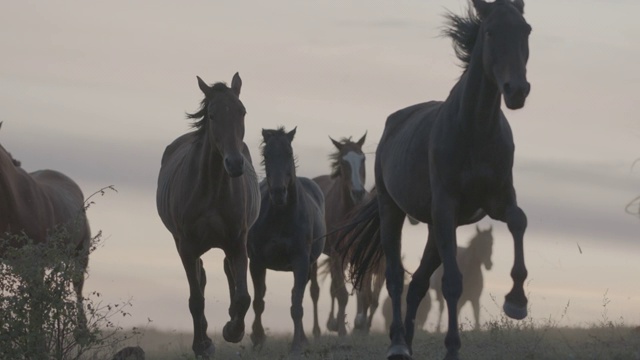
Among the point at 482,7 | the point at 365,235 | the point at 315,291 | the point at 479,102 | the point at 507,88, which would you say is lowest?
the point at 315,291

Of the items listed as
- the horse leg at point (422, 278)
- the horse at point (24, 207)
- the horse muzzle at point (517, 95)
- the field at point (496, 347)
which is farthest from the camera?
the horse at point (24, 207)

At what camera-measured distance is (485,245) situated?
89.4 ft

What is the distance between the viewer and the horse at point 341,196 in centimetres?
1831

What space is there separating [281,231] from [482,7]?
5745mm

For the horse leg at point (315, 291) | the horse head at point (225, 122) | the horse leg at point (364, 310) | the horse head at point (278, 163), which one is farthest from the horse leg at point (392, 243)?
the horse leg at point (315, 291)

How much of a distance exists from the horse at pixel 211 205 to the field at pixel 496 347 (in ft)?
1.63

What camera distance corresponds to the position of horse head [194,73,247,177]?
11.8 meters

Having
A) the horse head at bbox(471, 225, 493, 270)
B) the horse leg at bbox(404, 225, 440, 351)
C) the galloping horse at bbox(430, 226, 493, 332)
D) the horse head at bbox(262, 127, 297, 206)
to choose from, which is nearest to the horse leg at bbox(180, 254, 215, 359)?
the horse head at bbox(262, 127, 297, 206)

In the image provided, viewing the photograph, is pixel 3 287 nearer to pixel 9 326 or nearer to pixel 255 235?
pixel 9 326

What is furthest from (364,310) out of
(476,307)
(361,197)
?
(476,307)

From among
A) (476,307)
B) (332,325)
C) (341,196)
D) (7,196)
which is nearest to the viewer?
(7,196)

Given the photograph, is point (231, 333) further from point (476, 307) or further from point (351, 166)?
point (476, 307)

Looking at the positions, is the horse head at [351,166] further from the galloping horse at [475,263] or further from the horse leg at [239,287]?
the galloping horse at [475,263]

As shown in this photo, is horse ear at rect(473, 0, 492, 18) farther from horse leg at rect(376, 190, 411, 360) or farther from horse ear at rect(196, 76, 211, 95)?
horse ear at rect(196, 76, 211, 95)
